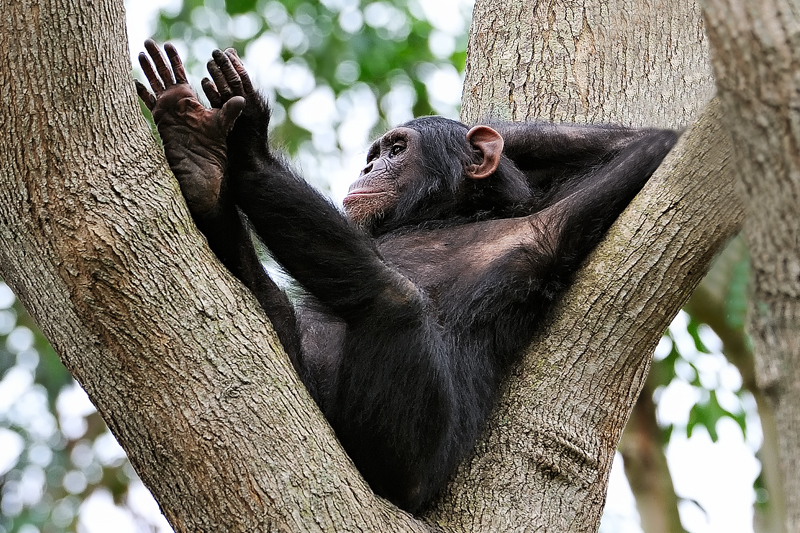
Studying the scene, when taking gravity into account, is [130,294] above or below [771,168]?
below

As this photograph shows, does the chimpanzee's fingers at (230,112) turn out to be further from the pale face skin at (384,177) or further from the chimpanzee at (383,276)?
the pale face skin at (384,177)

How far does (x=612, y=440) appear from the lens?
3.22m

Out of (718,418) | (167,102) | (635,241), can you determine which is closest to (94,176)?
(167,102)

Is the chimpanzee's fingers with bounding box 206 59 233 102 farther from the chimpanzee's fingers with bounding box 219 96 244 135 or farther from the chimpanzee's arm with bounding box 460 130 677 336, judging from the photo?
the chimpanzee's arm with bounding box 460 130 677 336

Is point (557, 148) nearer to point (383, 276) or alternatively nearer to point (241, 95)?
point (383, 276)

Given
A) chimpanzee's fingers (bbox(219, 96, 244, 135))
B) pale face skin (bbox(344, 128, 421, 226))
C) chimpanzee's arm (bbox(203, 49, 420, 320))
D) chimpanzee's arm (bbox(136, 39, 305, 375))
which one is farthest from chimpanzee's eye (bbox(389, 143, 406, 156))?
chimpanzee's fingers (bbox(219, 96, 244, 135))

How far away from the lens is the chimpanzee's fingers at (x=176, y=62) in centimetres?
294

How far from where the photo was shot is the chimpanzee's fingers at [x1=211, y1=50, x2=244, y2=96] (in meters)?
2.97

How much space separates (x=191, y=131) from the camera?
9.50 feet

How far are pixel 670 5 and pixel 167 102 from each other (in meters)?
2.94

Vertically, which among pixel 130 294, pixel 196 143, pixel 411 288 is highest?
pixel 196 143

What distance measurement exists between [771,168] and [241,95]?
6.53 feet

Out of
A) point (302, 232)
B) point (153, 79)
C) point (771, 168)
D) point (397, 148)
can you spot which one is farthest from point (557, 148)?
point (771, 168)

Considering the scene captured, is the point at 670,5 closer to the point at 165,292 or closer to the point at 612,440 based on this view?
the point at 612,440
